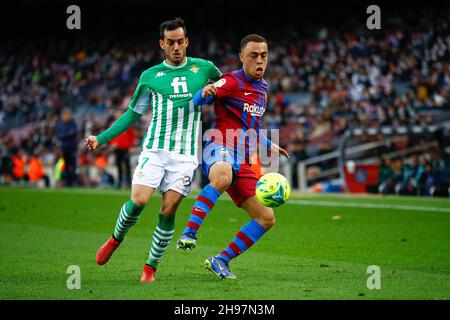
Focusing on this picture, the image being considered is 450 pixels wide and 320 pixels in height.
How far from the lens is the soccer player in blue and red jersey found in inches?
309

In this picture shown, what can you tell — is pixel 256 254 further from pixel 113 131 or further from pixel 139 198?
pixel 113 131

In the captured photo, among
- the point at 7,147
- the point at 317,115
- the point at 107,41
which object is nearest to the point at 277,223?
the point at 317,115

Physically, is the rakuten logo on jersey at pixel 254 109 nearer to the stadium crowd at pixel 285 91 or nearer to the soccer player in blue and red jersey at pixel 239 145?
the soccer player in blue and red jersey at pixel 239 145

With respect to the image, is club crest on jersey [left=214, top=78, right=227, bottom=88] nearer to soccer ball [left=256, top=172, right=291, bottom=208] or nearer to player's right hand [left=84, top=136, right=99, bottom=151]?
soccer ball [left=256, top=172, right=291, bottom=208]

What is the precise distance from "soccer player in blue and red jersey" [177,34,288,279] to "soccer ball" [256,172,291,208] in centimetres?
17

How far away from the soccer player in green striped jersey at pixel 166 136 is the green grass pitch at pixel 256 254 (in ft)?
1.63

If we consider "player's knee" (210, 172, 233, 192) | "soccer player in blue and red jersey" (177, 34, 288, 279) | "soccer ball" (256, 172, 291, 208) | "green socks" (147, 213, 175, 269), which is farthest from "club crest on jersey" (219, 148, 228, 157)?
"green socks" (147, 213, 175, 269)

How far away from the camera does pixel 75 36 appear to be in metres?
48.3

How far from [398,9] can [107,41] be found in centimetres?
1807

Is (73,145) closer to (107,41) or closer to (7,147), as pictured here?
(7,147)

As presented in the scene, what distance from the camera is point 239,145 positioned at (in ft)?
26.3

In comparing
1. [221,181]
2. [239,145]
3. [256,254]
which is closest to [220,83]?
[239,145]

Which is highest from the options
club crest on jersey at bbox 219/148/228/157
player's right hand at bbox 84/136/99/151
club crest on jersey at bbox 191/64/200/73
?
club crest on jersey at bbox 191/64/200/73
